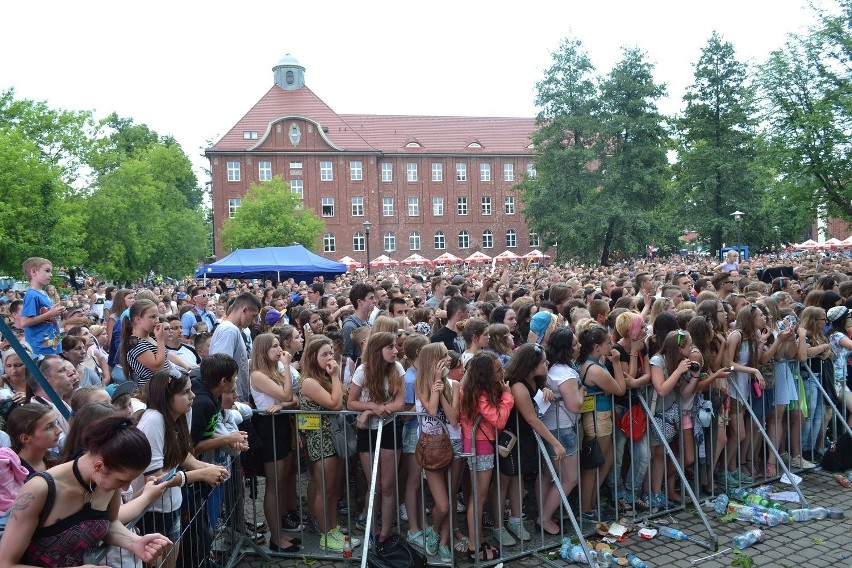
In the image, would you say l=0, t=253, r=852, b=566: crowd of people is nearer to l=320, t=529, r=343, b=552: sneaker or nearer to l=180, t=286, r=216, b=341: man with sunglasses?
l=320, t=529, r=343, b=552: sneaker

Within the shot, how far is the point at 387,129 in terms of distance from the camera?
2739 inches

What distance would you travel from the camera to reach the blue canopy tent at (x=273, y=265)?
68.2 ft

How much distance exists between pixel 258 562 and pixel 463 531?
5.78ft

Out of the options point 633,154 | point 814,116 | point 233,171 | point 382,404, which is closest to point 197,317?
point 382,404

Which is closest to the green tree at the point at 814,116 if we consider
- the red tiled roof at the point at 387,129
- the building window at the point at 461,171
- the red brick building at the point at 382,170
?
the red tiled roof at the point at 387,129

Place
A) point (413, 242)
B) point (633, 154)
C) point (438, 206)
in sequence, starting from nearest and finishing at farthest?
1. point (633, 154)
2. point (413, 242)
3. point (438, 206)

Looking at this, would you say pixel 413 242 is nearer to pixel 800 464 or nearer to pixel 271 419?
pixel 800 464

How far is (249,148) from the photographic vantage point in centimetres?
6116

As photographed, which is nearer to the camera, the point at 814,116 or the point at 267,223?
the point at 814,116

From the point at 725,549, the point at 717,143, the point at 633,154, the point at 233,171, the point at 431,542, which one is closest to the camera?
the point at 725,549

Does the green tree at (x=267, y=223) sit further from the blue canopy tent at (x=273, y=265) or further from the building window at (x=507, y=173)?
the blue canopy tent at (x=273, y=265)

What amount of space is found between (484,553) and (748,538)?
7.10 feet

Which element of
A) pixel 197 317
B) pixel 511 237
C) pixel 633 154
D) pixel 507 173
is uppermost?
pixel 507 173

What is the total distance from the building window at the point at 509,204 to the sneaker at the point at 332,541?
215 ft
